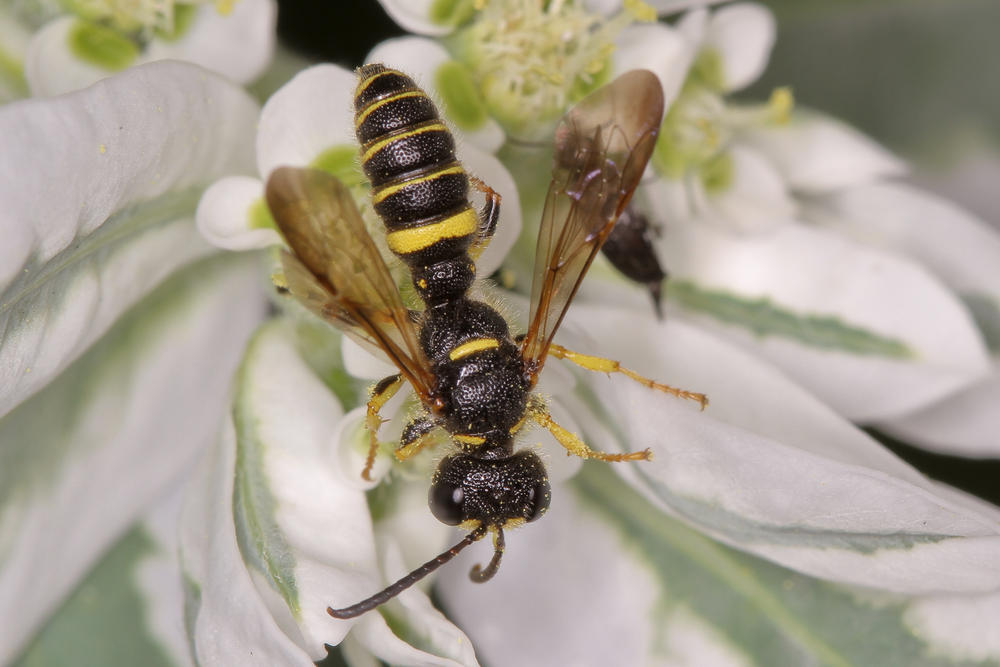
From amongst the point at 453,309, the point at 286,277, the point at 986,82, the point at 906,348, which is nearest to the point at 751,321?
the point at 906,348

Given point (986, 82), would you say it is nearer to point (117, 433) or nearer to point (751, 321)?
point (751, 321)

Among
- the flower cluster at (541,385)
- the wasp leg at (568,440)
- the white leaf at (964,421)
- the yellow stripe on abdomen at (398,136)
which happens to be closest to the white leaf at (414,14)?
the flower cluster at (541,385)

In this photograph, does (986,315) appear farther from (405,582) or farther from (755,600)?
(405,582)

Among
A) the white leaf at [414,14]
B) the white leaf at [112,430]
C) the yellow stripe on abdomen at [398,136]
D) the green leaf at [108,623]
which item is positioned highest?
the white leaf at [414,14]

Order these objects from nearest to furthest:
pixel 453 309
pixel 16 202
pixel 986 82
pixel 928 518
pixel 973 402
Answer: pixel 16 202 < pixel 928 518 < pixel 453 309 < pixel 973 402 < pixel 986 82

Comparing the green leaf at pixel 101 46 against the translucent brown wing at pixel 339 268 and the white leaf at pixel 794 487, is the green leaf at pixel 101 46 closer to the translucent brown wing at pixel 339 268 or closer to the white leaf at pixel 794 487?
→ the translucent brown wing at pixel 339 268

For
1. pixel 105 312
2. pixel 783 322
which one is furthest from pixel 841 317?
pixel 105 312
